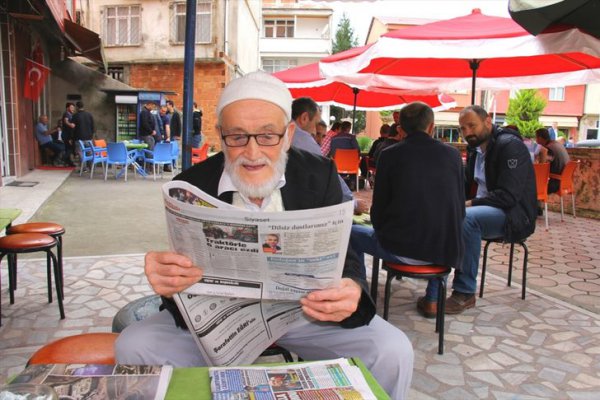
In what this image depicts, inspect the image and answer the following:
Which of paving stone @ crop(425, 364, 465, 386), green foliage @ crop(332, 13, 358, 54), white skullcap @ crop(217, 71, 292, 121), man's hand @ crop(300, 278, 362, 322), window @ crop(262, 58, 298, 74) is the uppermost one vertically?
green foliage @ crop(332, 13, 358, 54)

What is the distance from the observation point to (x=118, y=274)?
4.70 m

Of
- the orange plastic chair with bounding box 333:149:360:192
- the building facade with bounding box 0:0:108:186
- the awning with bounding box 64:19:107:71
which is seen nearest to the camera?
the building facade with bounding box 0:0:108:186

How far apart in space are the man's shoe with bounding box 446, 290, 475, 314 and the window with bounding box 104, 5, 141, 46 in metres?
22.6

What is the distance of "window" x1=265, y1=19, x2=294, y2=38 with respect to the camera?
4106cm

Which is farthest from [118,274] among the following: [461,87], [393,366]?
[461,87]

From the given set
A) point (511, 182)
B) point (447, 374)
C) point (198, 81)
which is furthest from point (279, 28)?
point (447, 374)

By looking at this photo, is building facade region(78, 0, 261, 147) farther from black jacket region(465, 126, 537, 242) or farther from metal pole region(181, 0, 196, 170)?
metal pole region(181, 0, 196, 170)

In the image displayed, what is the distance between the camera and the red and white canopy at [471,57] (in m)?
3.86

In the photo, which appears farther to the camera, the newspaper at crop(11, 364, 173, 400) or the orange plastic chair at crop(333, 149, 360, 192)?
the orange plastic chair at crop(333, 149, 360, 192)

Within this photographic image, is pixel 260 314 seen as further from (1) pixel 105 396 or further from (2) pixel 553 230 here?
(2) pixel 553 230

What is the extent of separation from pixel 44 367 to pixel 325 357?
1.04 m

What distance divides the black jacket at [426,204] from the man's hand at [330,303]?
171 centimetres

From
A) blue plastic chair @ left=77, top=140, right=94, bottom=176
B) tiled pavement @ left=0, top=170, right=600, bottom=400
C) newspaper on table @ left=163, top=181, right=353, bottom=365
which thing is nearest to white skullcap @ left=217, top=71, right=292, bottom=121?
newspaper on table @ left=163, top=181, right=353, bottom=365

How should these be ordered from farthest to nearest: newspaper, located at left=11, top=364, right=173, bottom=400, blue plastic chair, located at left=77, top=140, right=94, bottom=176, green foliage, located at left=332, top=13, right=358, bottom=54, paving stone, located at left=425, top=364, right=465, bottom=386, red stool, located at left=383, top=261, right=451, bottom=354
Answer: green foliage, located at left=332, top=13, right=358, bottom=54
blue plastic chair, located at left=77, top=140, right=94, bottom=176
red stool, located at left=383, top=261, right=451, bottom=354
paving stone, located at left=425, top=364, right=465, bottom=386
newspaper, located at left=11, top=364, right=173, bottom=400
